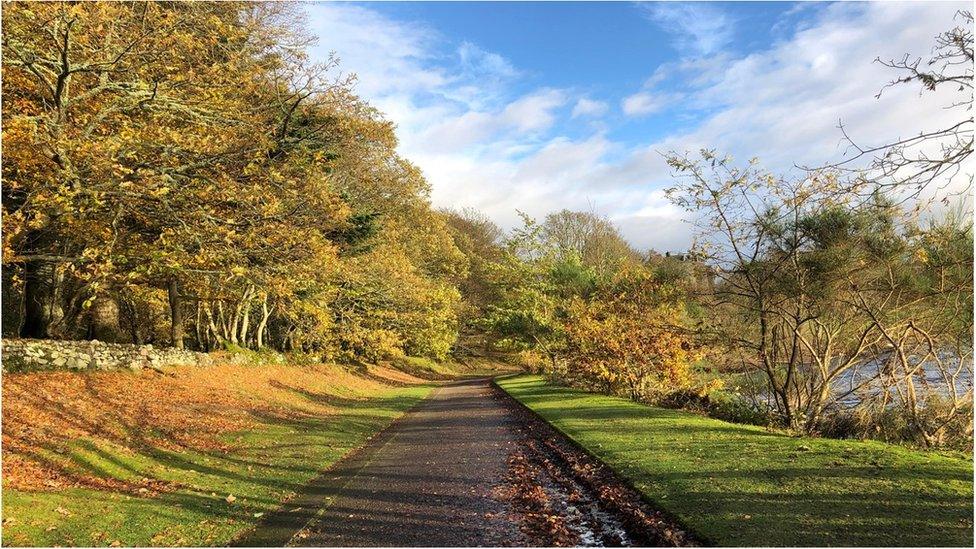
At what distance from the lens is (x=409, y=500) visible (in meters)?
8.24

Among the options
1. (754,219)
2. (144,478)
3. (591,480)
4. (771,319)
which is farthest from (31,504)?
(771,319)

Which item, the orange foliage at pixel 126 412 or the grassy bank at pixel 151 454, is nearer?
the grassy bank at pixel 151 454

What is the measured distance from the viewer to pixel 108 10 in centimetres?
996

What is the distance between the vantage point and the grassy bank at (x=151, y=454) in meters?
6.70

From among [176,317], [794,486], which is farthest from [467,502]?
[176,317]

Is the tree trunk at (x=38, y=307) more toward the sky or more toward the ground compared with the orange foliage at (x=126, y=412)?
A: more toward the sky

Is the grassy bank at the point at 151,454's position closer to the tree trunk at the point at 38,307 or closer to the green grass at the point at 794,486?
the tree trunk at the point at 38,307

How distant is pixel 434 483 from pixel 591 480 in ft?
8.20

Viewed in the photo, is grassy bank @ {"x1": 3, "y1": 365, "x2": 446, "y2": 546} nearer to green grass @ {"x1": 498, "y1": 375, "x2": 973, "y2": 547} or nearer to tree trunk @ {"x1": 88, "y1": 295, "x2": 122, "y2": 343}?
tree trunk @ {"x1": 88, "y1": 295, "x2": 122, "y2": 343}

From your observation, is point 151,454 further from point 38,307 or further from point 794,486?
point 794,486

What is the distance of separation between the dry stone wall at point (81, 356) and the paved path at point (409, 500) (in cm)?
751

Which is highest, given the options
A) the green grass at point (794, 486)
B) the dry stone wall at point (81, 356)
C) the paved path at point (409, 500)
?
the dry stone wall at point (81, 356)

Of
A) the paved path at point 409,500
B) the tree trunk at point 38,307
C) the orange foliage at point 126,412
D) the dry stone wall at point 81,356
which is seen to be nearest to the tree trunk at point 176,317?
the dry stone wall at point 81,356

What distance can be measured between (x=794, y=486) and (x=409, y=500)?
516 centimetres
